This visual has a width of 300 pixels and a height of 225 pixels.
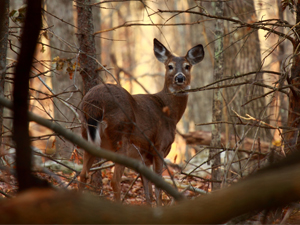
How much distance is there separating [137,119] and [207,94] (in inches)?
326

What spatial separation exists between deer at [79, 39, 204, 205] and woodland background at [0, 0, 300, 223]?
0.85 feet

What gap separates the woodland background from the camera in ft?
12.6

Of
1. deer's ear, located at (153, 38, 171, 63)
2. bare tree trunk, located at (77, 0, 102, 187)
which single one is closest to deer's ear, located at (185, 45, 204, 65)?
deer's ear, located at (153, 38, 171, 63)

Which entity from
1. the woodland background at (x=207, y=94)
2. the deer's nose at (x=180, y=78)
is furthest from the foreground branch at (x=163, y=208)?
the deer's nose at (x=180, y=78)

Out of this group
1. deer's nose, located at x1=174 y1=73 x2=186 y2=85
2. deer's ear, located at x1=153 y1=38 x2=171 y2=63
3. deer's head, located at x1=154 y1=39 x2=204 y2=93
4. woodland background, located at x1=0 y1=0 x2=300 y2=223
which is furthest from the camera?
deer's ear, located at x1=153 y1=38 x2=171 y2=63

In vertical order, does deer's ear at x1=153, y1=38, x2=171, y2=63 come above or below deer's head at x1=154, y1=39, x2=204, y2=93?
above

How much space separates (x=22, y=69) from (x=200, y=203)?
108cm

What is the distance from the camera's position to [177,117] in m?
6.89

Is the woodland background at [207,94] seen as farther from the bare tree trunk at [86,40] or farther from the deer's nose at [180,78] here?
the deer's nose at [180,78]

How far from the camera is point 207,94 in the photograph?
13.6 m

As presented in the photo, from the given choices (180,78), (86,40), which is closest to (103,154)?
(86,40)

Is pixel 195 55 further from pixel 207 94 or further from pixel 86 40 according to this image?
pixel 207 94

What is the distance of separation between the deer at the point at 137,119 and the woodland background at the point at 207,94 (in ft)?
0.85

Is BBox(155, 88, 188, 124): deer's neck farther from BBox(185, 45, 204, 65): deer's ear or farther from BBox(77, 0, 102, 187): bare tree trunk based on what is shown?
BBox(77, 0, 102, 187): bare tree trunk
